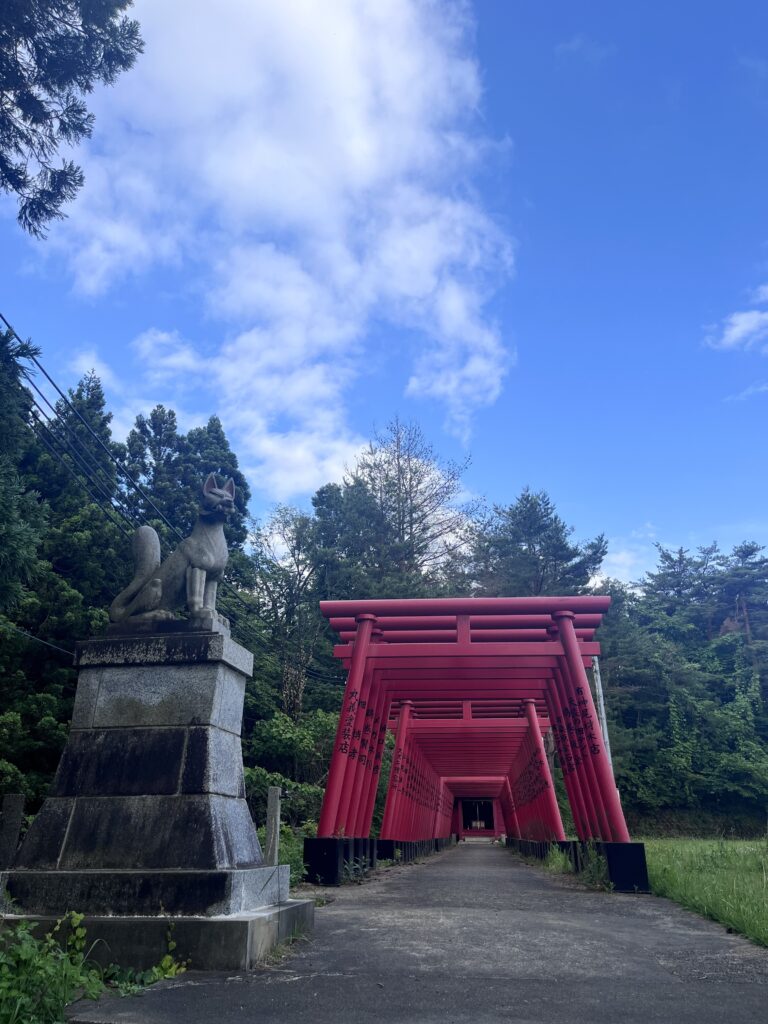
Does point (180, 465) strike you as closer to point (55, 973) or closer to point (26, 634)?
point (26, 634)

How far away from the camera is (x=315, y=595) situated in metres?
28.6

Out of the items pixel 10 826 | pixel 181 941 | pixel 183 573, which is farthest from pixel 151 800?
pixel 10 826

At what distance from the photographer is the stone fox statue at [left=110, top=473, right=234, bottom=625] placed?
536 cm

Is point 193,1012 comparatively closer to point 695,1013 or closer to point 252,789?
point 695,1013

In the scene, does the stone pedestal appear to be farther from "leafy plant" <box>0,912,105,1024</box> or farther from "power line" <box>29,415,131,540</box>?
"power line" <box>29,415,131,540</box>

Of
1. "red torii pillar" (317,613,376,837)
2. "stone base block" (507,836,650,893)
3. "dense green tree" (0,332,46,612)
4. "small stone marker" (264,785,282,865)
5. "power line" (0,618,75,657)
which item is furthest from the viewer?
"power line" (0,618,75,657)

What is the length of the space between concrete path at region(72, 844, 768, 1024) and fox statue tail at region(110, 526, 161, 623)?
8.41ft

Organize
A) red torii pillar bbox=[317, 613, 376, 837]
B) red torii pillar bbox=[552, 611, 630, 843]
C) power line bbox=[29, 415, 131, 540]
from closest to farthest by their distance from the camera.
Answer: red torii pillar bbox=[552, 611, 630, 843] < red torii pillar bbox=[317, 613, 376, 837] < power line bbox=[29, 415, 131, 540]

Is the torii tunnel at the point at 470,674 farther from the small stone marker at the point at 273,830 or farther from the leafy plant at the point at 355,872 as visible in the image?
the small stone marker at the point at 273,830

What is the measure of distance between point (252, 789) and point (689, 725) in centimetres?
2725

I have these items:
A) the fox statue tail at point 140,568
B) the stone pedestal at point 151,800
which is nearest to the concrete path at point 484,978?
the stone pedestal at point 151,800

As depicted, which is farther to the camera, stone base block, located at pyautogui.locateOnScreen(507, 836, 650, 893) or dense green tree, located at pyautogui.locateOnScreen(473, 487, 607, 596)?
dense green tree, located at pyautogui.locateOnScreen(473, 487, 607, 596)

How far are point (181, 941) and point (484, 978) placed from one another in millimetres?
1610

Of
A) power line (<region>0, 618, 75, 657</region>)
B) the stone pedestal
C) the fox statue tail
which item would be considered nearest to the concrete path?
the stone pedestal
